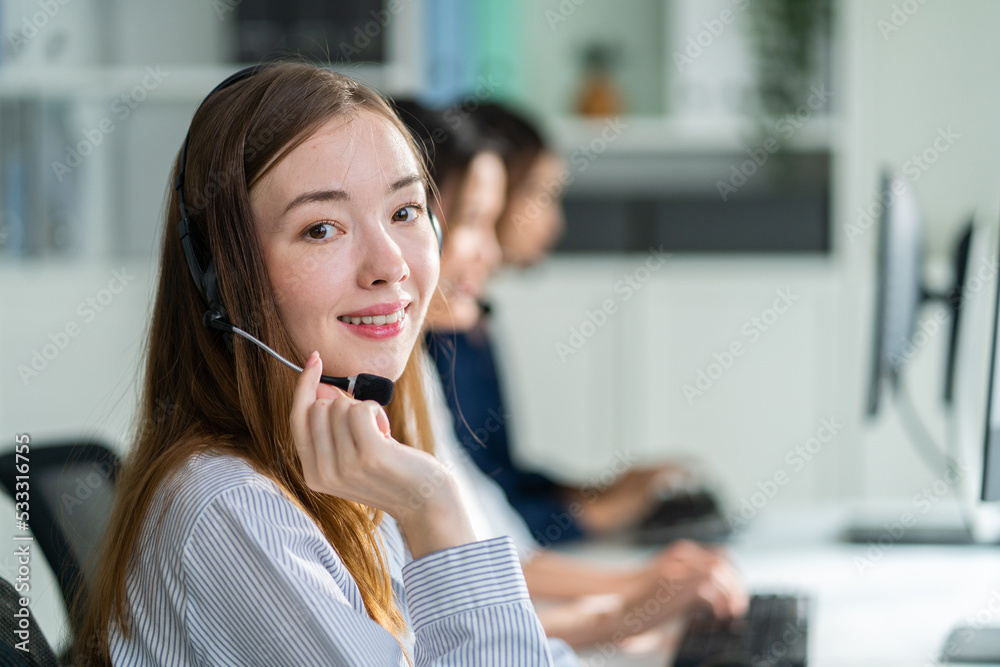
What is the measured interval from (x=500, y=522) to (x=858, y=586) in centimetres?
55

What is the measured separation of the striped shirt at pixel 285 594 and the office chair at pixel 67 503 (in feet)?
0.87

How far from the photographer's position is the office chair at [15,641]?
0.77m

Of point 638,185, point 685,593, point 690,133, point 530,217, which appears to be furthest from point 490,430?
point 638,185

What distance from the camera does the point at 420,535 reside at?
76 centimetres

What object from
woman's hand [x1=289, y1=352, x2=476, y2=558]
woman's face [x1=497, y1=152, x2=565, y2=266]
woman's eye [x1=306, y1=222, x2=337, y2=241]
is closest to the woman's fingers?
woman's hand [x1=289, y1=352, x2=476, y2=558]

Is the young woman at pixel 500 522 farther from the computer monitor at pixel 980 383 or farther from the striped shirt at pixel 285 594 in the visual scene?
the computer monitor at pixel 980 383

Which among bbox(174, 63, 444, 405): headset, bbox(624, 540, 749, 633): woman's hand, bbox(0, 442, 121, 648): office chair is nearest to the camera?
bbox(174, 63, 444, 405): headset

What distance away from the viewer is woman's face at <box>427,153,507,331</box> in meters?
1.76

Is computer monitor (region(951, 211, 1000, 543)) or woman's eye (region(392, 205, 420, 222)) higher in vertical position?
woman's eye (region(392, 205, 420, 222))

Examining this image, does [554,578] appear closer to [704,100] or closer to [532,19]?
[704,100]

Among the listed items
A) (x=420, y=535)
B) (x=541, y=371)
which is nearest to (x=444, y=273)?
(x=420, y=535)

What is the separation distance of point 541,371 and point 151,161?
1371 mm

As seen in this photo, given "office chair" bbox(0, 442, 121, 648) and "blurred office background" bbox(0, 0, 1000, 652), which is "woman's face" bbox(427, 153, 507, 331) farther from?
"blurred office background" bbox(0, 0, 1000, 652)

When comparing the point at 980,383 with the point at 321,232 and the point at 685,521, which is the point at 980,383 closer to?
the point at 685,521
